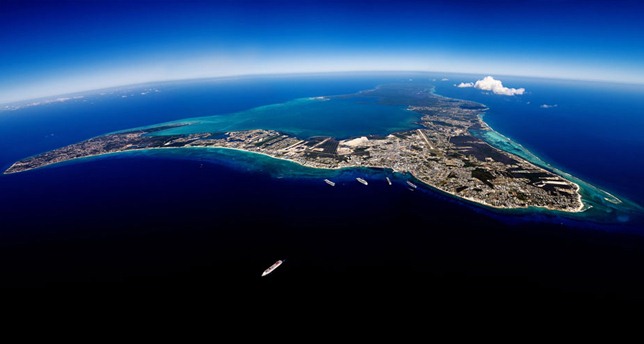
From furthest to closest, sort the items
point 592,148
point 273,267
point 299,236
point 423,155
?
point 592,148, point 423,155, point 299,236, point 273,267

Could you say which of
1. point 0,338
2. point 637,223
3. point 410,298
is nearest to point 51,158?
point 0,338

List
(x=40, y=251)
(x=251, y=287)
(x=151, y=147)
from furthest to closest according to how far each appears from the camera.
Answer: (x=151, y=147), (x=40, y=251), (x=251, y=287)

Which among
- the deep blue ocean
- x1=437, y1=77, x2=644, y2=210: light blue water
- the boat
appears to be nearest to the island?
the deep blue ocean

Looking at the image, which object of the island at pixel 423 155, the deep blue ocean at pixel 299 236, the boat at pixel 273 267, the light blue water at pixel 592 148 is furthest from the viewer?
the light blue water at pixel 592 148

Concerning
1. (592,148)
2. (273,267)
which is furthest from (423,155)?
(592,148)

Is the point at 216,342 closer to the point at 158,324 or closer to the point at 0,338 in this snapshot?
the point at 158,324

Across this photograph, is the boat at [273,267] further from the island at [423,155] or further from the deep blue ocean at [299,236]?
the island at [423,155]

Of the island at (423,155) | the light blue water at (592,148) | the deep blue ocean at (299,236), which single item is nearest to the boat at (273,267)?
the deep blue ocean at (299,236)

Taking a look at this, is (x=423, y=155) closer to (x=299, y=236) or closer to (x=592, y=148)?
(x=299, y=236)
